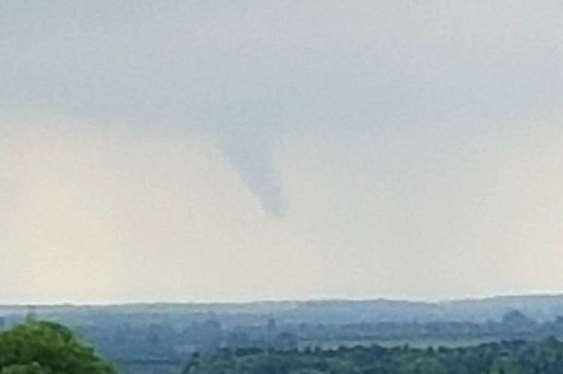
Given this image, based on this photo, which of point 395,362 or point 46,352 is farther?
point 395,362

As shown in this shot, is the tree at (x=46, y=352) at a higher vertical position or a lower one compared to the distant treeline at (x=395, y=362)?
lower

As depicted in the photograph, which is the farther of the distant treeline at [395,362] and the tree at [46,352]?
the distant treeline at [395,362]

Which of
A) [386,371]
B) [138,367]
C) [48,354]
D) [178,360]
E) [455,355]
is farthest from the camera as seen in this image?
[178,360]

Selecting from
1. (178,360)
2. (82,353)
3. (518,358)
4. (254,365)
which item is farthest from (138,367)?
(82,353)

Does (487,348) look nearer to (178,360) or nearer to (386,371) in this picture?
(386,371)
